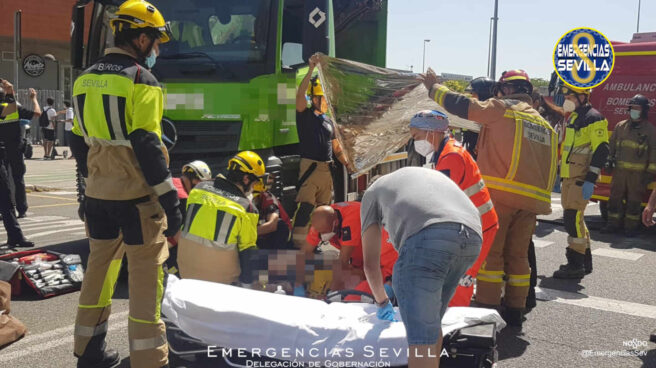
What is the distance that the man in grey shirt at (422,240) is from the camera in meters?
2.94

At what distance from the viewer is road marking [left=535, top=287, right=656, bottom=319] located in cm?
571

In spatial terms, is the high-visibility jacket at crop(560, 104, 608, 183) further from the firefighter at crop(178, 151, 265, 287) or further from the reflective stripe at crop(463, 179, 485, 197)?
the firefighter at crop(178, 151, 265, 287)

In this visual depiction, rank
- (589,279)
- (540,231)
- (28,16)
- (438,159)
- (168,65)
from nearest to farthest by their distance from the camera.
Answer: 1. (438,159)
2. (168,65)
3. (589,279)
4. (540,231)
5. (28,16)

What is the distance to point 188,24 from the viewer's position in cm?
654

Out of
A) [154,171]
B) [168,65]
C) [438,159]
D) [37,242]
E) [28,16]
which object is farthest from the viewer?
[28,16]

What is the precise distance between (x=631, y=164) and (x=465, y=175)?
6.03 meters

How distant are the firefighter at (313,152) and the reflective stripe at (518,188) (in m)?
2.04

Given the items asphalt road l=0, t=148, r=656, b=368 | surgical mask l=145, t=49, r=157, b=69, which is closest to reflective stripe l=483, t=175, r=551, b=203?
asphalt road l=0, t=148, r=656, b=368

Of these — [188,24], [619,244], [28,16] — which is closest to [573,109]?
[619,244]

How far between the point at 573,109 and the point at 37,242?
254 inches

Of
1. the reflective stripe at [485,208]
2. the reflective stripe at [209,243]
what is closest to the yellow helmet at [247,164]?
the reflective stripe at [209,243]

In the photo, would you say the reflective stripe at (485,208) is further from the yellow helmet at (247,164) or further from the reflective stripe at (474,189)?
the yellow helmet at (247,164)

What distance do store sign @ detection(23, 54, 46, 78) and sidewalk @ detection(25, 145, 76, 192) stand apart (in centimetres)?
614

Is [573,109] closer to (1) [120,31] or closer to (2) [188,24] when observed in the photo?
(2) [188,24]
